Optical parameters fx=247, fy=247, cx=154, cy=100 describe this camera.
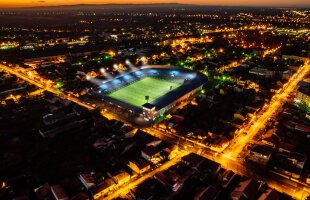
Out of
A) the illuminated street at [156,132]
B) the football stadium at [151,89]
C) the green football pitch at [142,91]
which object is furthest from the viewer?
the green football pitch at [142,91]

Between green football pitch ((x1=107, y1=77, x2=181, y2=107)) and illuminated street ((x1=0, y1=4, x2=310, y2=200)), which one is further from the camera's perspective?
green football pitch ((x1=107, y1=77, x2=181, y2=107))

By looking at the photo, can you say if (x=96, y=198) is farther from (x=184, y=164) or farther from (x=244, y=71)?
(x=244, y=71)

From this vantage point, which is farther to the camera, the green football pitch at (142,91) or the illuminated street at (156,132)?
the green football pitch at (142,91)

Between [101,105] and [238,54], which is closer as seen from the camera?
[101,105]

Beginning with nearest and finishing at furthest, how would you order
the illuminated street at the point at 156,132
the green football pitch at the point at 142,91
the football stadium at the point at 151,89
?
the illuminated street at the point at 156,132, the football stadium at the point at 151,89, the green football pitch at the point at 142,91

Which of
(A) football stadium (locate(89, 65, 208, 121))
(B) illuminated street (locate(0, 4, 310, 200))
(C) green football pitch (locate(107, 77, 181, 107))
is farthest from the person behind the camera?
(C) green football pitch (locate(107, 77, 181, 107))

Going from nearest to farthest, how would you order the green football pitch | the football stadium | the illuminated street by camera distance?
the illuminated street, the football stadium, the green football pitch

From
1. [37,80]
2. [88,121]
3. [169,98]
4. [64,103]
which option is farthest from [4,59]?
[169,98]

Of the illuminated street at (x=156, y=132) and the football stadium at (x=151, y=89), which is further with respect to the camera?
the football stadium at (x=151, y=89)

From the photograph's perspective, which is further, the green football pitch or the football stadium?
the green football pitch
